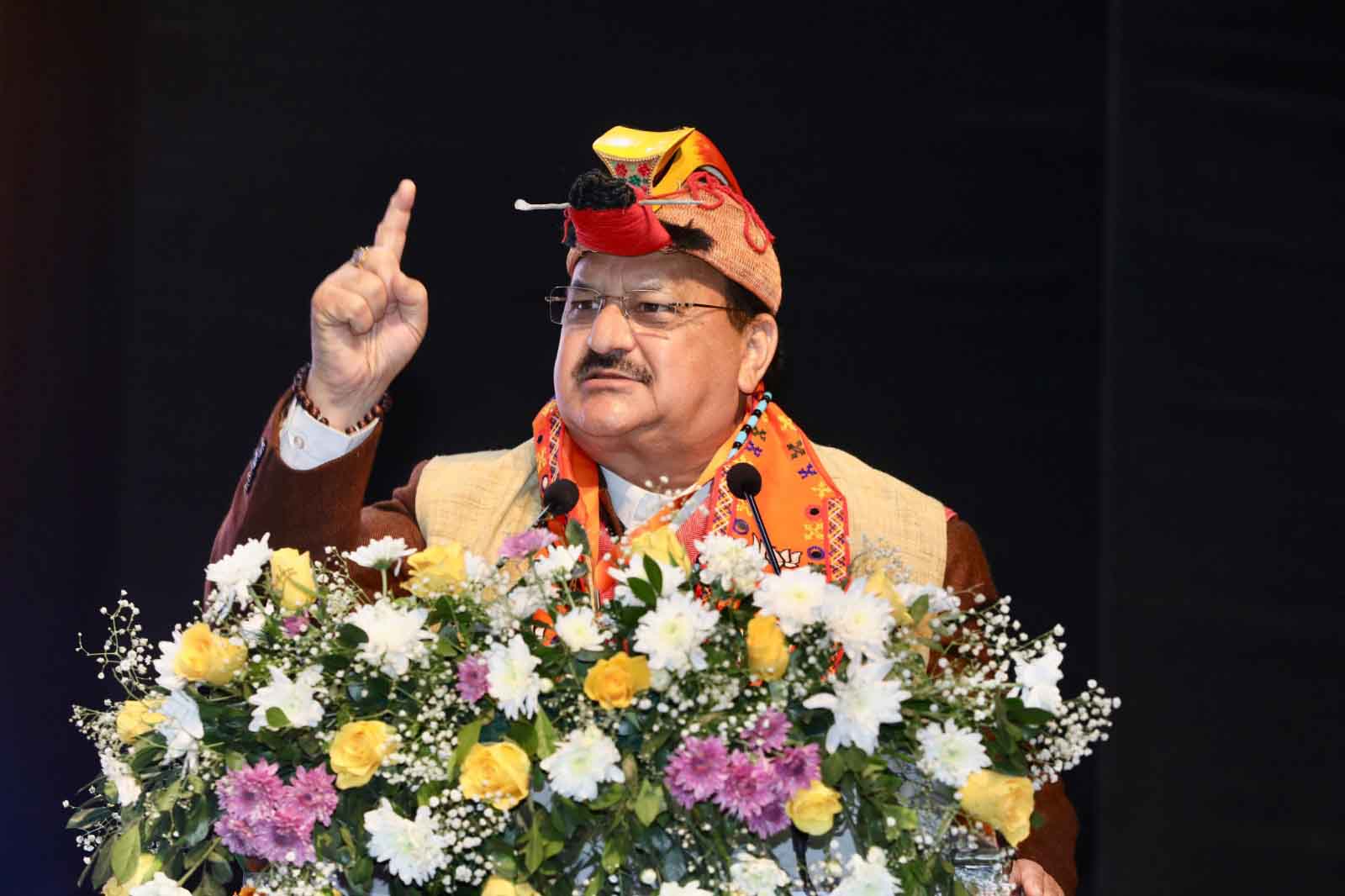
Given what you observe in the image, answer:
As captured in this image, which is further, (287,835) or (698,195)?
(698,195)

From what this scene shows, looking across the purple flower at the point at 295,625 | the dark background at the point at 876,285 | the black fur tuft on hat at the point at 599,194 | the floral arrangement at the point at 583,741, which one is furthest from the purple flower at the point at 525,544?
the dark background at the point at 876,285

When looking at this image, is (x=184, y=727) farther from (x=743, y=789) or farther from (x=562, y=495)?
(x=562, y=495)

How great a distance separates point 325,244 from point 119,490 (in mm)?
644

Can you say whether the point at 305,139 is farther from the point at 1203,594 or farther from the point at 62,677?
the point at 1203,594

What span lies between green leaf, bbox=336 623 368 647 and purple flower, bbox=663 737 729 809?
31cm

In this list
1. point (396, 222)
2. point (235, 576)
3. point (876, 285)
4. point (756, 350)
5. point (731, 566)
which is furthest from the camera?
point (876, 285)

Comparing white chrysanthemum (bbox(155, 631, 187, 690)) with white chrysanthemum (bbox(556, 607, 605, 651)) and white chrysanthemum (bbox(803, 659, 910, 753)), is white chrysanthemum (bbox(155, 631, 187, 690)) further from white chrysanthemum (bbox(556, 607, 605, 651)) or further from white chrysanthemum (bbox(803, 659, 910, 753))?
white chrysanthemum (bbox(803, 659, 910, 753))

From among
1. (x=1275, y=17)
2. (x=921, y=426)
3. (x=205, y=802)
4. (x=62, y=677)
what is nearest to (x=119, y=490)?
(x=62, y=677)

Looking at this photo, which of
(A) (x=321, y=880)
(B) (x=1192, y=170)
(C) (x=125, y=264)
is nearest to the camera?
(A) (x=321, y=880)

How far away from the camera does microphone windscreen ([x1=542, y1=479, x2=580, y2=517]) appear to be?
6.74ft

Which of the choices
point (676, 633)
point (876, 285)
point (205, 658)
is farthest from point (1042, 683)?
point (876, 285)

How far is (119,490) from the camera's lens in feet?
10.4

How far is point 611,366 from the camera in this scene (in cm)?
236

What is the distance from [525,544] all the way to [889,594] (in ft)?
1.19
